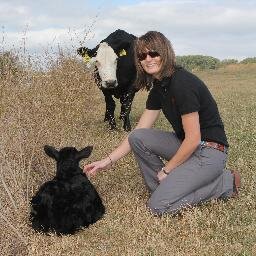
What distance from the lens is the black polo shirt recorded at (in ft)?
17.1

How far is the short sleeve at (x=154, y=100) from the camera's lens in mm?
5838

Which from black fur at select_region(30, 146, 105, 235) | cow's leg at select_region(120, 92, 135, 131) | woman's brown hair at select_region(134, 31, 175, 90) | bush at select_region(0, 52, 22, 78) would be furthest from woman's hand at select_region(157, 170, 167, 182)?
cow's leg at select_region(120, 92, 135, 131)

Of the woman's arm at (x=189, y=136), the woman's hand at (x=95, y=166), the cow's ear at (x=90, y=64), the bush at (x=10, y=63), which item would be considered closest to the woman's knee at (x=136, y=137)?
the woman's hand at (x=95, y=166)

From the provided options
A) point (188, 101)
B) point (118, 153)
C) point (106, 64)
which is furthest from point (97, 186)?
point (106, 64)

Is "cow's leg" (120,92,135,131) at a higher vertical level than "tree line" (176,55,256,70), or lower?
higher

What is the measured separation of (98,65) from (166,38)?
216 inches

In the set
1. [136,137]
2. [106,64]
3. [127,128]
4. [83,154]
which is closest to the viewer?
[83,154]

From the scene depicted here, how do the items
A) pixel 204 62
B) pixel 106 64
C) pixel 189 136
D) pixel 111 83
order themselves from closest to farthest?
1. pixel 189 136
2. pixel 111 83
3. pixel 106 64
4. pixel 204 62

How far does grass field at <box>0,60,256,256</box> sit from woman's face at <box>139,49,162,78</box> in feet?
3.88

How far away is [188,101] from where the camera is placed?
5184 mm

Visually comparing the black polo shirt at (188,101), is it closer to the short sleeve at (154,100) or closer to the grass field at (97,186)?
the short sleeve at (154,100)

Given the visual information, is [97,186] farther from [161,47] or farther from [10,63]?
[161,47]

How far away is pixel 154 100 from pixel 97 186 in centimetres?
117

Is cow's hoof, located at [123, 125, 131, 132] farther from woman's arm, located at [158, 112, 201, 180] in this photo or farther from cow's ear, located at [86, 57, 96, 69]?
woman's arm, located at [158, 112, 201, 180]
